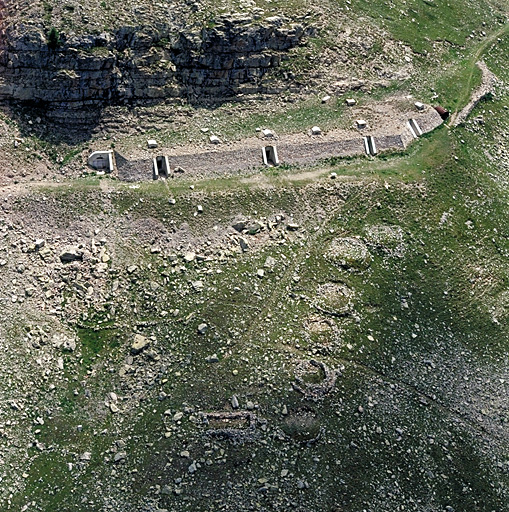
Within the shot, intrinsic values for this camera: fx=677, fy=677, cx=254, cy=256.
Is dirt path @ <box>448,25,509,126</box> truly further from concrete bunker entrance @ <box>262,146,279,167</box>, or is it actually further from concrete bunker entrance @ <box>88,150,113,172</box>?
concrete bunker entrance @ <box>88,150,113,172</box>

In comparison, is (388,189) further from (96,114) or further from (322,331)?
(96,114)

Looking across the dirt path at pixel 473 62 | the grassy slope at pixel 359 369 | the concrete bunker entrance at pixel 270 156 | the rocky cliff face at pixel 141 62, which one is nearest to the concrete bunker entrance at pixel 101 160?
the grassy slope at pixel 359 369

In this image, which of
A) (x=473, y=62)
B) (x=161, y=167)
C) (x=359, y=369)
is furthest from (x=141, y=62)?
(x=473, y=62)

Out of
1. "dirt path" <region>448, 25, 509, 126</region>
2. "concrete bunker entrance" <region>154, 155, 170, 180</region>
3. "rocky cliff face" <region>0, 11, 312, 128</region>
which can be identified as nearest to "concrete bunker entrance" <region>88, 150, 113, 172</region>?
"concrete bunker entrance" <region>154, 155, 170, 180</region>

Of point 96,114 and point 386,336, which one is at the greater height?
point 96,114

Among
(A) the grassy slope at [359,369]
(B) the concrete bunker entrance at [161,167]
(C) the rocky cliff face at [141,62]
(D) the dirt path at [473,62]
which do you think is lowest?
(A) the grassy slope at [359,369]

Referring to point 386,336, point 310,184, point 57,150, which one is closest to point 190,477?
point 386,336

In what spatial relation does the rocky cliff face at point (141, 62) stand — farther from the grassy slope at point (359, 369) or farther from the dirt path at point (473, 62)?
the dirt path at point (473, 62)
